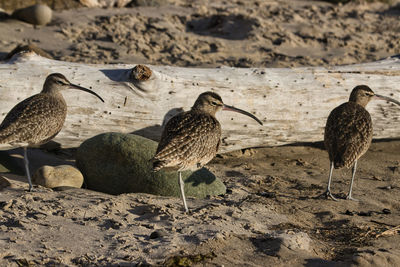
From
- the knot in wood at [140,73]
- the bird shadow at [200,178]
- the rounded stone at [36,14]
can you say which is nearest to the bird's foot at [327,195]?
the bird shadow at [200,178]

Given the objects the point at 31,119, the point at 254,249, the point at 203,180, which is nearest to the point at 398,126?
the point at 203,180

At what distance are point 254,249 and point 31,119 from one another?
3185mm

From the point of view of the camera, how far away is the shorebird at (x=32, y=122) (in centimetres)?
690

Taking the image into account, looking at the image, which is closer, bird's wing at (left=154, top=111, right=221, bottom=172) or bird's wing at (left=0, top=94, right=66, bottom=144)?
bird's wing at (left=154, top=111, right=221, bottom=172)

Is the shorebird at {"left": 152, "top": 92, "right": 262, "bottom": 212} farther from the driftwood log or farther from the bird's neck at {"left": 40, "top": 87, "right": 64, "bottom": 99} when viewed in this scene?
the bird's neck at {"left": 40, "top": 87, "right": 64, "bottom": 99}

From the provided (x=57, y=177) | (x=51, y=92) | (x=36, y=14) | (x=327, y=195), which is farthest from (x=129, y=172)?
(x=36, y=14)

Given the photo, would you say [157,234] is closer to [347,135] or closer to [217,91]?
[347,135]

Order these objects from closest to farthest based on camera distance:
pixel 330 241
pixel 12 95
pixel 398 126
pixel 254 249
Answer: pixel 254 249 < pixel 330 241 < pixel 12 95 < pixel 398 126

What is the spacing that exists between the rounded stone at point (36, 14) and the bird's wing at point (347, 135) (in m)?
9.32

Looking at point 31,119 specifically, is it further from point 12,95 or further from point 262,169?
point 262,169

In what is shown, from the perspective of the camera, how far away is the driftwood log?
8320 mm

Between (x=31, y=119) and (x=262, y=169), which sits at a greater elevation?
(x=31, y=119)

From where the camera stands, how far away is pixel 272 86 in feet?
29.6

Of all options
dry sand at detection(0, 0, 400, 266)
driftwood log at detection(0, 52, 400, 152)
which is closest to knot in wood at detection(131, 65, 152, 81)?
driftwood log at detection(0, 52, 400, 152)
